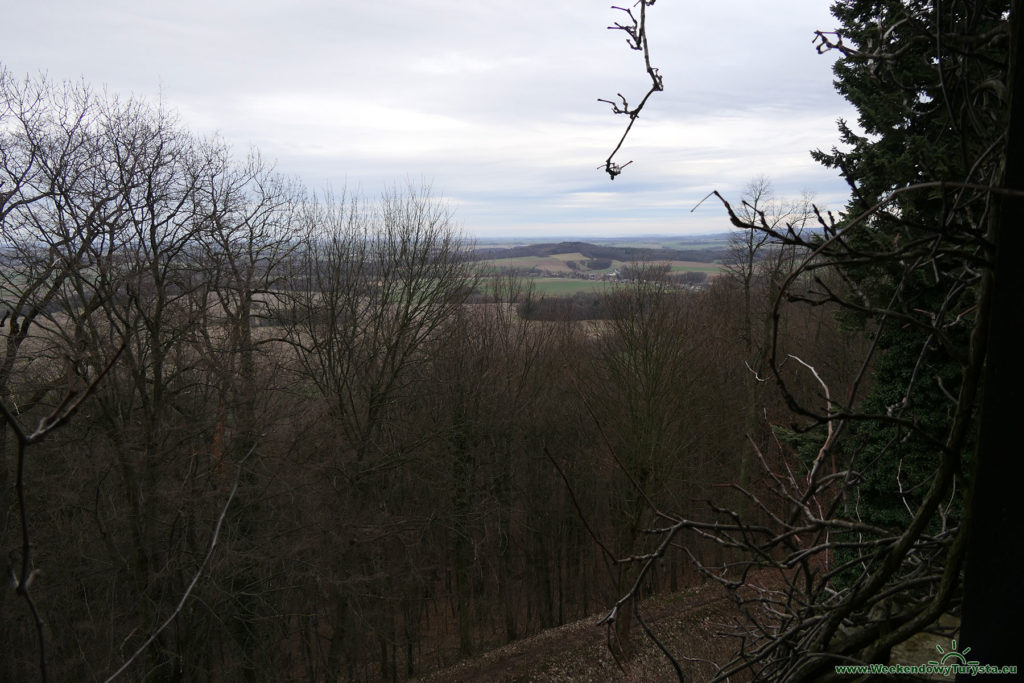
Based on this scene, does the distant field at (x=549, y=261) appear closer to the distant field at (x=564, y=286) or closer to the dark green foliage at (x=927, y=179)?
the distant field at (x=564, y=286)

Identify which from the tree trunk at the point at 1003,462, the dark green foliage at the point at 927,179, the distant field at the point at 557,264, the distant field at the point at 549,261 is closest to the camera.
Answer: the tree trunk at the point at 1003,462

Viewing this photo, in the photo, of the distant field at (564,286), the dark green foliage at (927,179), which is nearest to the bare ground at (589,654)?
the distant field at (564,286)

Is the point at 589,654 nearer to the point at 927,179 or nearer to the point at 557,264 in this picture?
the point at 927,179

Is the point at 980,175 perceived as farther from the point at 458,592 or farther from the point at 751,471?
the point at 751,471

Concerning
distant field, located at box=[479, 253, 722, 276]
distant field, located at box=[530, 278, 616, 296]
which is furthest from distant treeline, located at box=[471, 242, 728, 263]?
distant field, located at box=[530, 278, 616, 296]

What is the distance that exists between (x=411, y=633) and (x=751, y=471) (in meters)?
11.9

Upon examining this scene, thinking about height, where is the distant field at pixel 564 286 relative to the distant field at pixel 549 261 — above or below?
below

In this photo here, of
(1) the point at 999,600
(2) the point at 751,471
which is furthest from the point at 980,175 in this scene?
(2) the point at 751,471

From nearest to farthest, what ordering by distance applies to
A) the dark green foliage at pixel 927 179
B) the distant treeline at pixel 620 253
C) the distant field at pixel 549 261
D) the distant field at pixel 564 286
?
the dark green foliage at pixel 927 179 → the distant treeline at pixel 620 253 → the distant field at pixel 564 286 → the distant field at pixel 549 261

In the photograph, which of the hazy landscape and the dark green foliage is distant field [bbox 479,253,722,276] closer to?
the hazy landscape

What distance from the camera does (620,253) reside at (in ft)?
82.2

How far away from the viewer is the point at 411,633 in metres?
17.0

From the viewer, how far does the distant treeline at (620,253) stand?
73.5 ft

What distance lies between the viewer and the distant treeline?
2241 cm
